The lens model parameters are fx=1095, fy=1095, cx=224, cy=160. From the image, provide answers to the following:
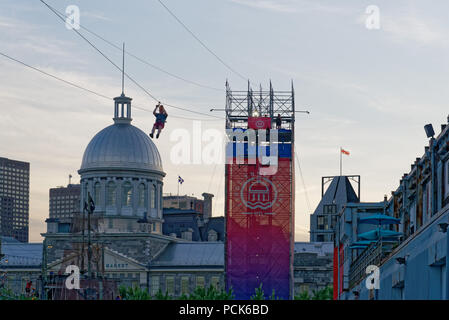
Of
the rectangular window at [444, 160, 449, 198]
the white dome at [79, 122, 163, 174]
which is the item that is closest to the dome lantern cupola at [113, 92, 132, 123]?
the white dome at [79, 122, 163, 174]

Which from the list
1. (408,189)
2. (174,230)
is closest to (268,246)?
(174,230)

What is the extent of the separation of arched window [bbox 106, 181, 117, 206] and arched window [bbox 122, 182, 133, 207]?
1437 mm

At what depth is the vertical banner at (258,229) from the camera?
132 metres

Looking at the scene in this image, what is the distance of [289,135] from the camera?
138625 millimetres

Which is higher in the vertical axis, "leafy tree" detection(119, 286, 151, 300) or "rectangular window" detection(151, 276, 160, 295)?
"rectangular window" detection(151, 276, 160, 295)

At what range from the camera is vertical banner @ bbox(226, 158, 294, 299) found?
132m

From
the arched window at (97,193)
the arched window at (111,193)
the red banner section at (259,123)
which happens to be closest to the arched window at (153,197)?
the arched window at (111,193)

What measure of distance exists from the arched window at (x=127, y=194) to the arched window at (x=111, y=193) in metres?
1.44

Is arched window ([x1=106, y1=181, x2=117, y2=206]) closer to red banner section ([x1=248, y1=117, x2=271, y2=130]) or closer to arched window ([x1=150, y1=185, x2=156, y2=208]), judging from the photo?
arched window ([x1=150, y1=185, x2=156, y2=208])

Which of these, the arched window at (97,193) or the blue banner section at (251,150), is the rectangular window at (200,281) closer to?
the arched window at (97,193)

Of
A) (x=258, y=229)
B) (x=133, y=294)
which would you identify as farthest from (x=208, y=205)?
(x=133, y=294)

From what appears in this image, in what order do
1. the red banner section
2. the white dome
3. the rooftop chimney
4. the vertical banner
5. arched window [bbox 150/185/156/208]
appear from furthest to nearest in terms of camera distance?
1. the rooftop chimney
2. arched window [bbox 150/185/156/208]
3. the white dome
4. the red banner section
5. the vertical banner
